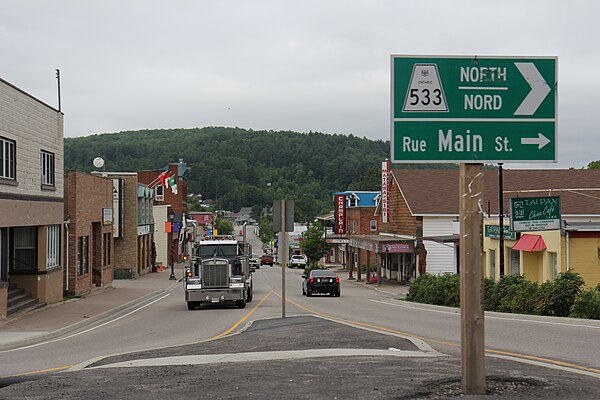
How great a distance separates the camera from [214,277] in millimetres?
30484

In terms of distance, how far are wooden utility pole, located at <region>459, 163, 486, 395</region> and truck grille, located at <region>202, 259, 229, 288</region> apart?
74.5 ft

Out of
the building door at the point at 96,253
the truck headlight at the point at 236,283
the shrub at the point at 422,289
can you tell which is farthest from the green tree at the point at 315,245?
the truck headlight at the point at 236,283

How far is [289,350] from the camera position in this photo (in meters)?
13.8

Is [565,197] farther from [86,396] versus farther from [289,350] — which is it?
[86,396]

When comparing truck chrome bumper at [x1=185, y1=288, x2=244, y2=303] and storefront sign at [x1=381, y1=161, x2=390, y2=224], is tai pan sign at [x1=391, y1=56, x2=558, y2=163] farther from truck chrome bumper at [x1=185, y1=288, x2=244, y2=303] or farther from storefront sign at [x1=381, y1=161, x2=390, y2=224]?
storefront sign at [x1=381, y1=161, x2=390, y2=224]

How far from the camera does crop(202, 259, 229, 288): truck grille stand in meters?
30.4

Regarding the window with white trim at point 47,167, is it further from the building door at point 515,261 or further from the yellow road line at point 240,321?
the building door at point 515,261

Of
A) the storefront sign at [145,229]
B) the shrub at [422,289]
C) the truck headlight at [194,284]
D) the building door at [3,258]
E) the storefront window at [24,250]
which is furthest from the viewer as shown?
the storefront sign at [145,229]

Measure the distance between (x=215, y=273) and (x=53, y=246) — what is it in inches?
294

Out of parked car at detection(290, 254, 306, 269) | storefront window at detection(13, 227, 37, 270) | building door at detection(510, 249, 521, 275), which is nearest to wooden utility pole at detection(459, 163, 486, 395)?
storefront window at detection(13, 227, 37, 270)

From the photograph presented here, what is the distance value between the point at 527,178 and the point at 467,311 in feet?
164

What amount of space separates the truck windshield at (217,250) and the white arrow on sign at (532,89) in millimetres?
23428

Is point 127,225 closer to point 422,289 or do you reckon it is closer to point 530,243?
point 422,289

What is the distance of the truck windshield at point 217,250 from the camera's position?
31109 mm
